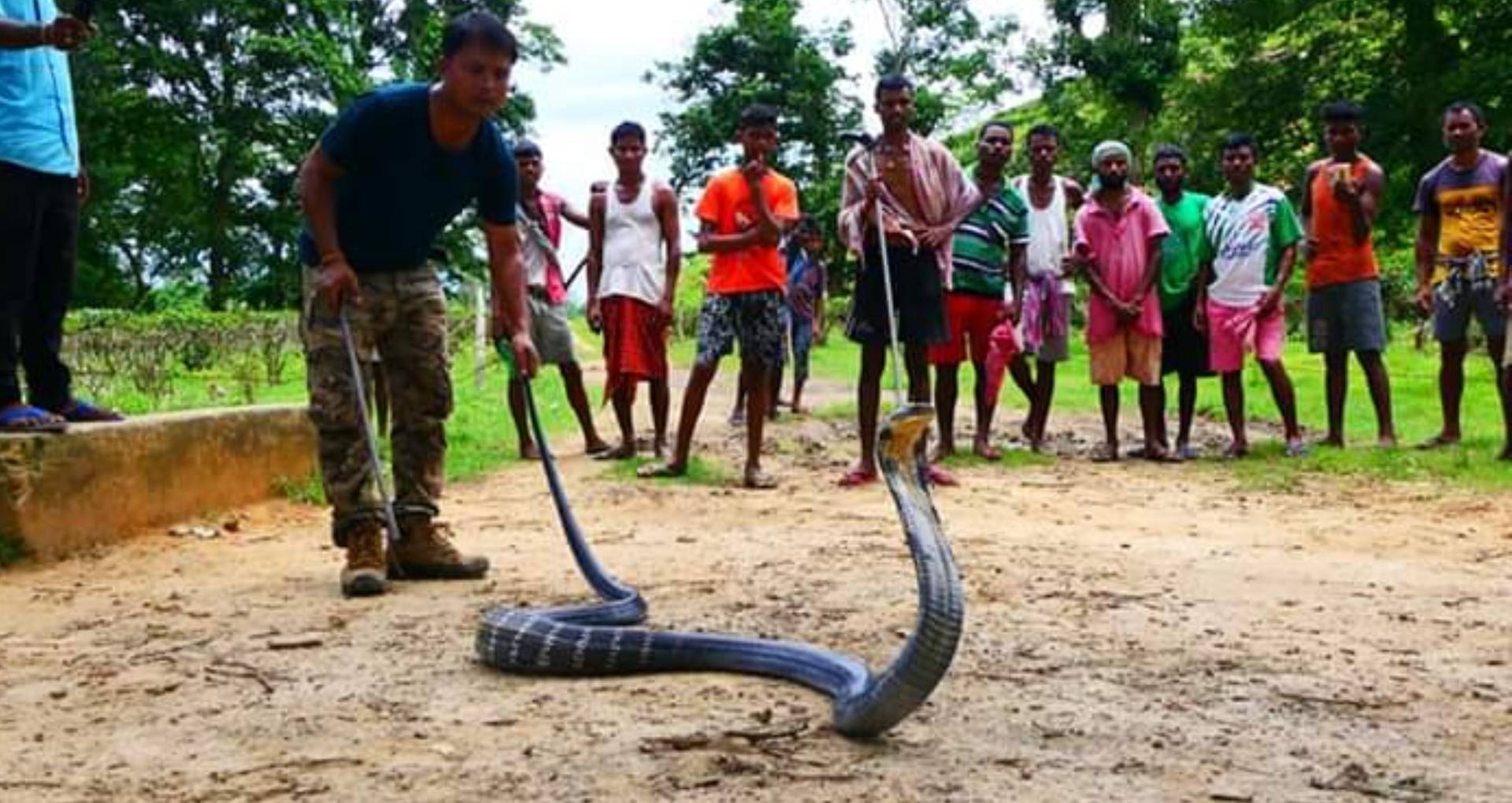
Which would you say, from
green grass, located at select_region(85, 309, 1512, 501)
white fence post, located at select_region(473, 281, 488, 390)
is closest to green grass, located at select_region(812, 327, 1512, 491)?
green grass, located at select_region(85, 309, 1512, 501)

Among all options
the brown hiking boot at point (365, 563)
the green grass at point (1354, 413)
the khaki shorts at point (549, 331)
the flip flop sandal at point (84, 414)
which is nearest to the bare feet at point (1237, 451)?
the green grass at point (1354, 413)

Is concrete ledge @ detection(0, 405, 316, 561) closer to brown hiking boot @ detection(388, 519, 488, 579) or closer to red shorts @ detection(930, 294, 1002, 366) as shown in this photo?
brown hiking boot @ detection(388, 519, 488, 579)

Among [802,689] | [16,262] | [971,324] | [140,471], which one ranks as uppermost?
[16,262]

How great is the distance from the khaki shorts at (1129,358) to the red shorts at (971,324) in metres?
0.68

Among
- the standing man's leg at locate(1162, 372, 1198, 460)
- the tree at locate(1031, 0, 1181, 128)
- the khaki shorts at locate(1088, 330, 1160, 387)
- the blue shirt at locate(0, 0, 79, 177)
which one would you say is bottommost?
the standing man's leg at locate(1162, 372, 1198, 460)

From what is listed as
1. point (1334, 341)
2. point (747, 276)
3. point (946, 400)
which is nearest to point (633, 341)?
point (747, 276)

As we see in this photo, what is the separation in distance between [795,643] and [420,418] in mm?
1821

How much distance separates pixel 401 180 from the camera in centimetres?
440

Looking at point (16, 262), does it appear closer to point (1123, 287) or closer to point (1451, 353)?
point (1123, 287)

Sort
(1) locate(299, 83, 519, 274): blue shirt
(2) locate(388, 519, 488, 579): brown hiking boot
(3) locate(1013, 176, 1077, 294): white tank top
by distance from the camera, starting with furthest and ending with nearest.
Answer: (3) locate(1013, 176, 1077, 294): white tank top → (2) locate(388, 519, 488, 579): brown hiking boot → (1) locate(299, 83, 519, 274): blue shirt

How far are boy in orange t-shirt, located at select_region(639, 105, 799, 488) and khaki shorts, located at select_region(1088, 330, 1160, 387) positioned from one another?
6.72 feet

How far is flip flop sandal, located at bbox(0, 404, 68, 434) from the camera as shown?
4.84m

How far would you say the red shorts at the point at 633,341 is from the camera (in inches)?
300

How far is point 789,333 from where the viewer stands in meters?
11.4
